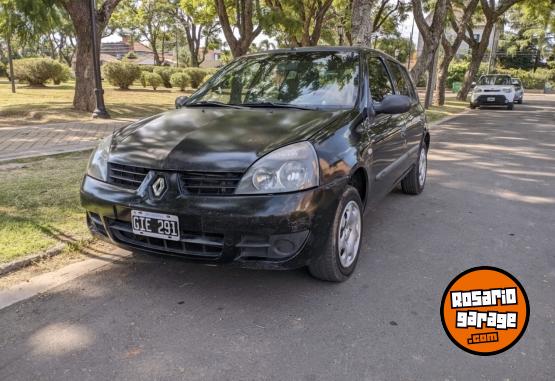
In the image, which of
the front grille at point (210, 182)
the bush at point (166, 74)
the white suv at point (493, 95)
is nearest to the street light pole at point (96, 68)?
the front grille at point (210, 182)

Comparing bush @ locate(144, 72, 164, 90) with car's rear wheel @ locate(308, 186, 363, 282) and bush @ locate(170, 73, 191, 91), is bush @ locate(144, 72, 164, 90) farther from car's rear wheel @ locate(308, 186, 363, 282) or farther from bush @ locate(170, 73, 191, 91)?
car's rear wheel @ locate(308, 186, 363, 282)

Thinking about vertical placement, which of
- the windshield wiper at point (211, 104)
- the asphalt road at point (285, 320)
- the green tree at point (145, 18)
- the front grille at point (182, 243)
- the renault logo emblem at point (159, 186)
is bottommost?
the asphalt road at point (285, 320)

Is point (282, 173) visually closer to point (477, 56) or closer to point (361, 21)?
point (361, 21)

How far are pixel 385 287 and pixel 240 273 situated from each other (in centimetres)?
105

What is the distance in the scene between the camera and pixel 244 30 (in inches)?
576

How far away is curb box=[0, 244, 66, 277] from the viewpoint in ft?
11.1

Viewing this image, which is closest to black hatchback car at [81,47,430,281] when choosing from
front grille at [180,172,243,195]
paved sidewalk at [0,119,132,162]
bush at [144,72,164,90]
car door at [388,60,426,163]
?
front grille at [180,172,243,195]

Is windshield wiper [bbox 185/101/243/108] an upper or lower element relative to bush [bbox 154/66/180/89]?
lower

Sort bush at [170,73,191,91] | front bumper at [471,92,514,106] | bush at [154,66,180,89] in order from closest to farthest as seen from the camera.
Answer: front bumper at [471,92,514,106] → bush at [170,73,191,91] → bush at [154,66,180,89]

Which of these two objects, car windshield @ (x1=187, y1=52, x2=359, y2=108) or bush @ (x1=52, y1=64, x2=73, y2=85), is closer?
car windshield @ (x1=187, y1=52, x2=359, y2=108)

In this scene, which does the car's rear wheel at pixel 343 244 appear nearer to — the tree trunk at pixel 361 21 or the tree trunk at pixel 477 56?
the tree trunk at pixel 361 21

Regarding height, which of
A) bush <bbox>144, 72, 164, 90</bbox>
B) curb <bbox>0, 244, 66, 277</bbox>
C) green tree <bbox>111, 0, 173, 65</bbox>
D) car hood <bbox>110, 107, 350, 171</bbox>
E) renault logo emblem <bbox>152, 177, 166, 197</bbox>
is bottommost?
curb <bbox>0, 244, 66, 277</bbox>

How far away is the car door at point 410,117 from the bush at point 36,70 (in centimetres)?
2180

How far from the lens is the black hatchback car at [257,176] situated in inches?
108
